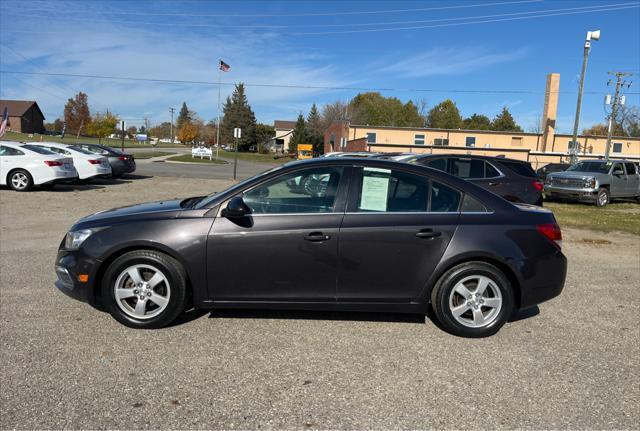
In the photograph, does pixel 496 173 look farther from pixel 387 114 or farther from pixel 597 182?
pixel 387 114

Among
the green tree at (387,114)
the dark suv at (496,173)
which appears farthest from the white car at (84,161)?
the green tree at (387,114)

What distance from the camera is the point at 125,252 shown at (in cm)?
410

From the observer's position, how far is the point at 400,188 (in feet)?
13.9

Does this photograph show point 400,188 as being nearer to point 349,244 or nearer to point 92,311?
Answer: point 349,244

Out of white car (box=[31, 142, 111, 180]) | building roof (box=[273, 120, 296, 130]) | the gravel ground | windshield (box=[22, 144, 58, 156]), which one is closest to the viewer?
the gravel ground

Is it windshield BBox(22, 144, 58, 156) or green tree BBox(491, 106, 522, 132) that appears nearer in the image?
windshield BBox(22, 144, 58, 156)

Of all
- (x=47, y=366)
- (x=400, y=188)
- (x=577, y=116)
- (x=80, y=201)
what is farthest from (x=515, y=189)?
(x=577, y=116)

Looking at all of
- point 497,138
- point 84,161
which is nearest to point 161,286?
point 84,161

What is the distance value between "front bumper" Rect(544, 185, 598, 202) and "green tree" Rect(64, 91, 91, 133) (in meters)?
91.5

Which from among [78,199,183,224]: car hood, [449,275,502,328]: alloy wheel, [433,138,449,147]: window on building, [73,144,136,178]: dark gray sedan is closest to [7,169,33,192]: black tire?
[73,144,136,178]: dark gray sedan

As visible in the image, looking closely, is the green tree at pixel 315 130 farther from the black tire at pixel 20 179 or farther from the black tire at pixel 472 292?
the black tire at pixel 472 292

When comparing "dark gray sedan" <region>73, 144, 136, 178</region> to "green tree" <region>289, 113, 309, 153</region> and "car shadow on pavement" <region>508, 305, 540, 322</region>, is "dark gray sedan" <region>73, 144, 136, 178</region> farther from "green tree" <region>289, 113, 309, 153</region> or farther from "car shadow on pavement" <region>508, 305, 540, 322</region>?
"green tree" <region>289, 113, 309, 153</region>

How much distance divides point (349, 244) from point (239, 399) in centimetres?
156

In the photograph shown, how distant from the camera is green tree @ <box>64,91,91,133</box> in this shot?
89812mm
